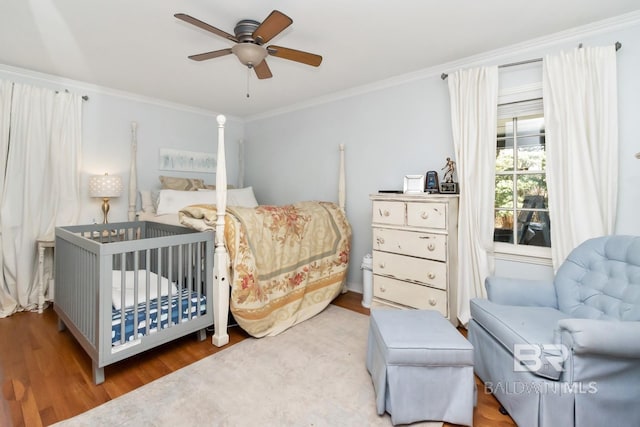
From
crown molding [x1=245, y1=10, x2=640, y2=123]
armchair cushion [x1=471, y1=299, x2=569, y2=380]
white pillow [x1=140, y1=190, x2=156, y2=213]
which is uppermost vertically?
crown molding [x1=245, y1=10, x2=640, y2=123]

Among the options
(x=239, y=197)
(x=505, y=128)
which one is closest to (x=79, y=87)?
(x=239, y=197)

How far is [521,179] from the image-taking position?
8.41ft

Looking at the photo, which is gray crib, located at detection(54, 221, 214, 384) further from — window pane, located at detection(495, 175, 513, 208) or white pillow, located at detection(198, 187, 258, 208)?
window pane, located at detection(495, 175, 513, 208)

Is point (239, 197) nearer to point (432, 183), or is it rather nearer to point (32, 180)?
point (32, 180)

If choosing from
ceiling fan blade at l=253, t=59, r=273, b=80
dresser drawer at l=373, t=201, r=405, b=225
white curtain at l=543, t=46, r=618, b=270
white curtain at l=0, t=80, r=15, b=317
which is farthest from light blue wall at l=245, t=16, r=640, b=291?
white curtain at l=0, t=80, r=15, b=317

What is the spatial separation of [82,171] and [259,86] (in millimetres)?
2170

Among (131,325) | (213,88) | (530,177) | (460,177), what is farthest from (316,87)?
(131,325)

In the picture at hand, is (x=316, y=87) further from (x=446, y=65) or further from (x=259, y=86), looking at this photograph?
(x=446, y=65)

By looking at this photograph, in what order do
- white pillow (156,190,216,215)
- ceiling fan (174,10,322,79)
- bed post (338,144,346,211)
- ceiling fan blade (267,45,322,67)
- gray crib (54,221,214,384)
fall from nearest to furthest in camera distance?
gray crib (54,221,214,384), ceiling fan (174,10,322,79), ceiling fan blade (267,45,322,67), white pillow (156,190,216,215), bed post (338,144,346,211)

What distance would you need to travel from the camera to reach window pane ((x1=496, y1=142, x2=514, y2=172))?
261 cm

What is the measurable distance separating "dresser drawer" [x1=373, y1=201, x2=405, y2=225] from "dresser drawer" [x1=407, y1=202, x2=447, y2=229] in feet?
0.24

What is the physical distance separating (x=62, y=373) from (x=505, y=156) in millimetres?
3648

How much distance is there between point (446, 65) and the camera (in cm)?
277

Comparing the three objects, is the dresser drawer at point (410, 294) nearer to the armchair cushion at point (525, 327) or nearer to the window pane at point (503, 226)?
the armchair cushion at point (525, 327)
